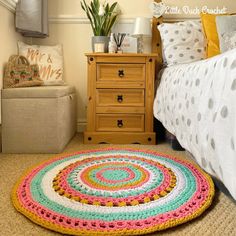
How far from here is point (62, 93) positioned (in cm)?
188

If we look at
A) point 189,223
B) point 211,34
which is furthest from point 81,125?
point 189,223

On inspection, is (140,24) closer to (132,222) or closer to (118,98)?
(118,98)

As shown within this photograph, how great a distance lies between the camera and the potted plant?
2295 millimetres

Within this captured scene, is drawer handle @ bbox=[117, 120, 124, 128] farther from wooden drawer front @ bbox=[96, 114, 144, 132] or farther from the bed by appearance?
the bed

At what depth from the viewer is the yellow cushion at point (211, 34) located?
1.95m

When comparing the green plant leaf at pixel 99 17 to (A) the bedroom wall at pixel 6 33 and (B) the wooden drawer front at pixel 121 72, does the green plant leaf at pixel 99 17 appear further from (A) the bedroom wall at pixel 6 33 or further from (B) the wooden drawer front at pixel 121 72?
(A) the bedroom wall at pixel 6 33

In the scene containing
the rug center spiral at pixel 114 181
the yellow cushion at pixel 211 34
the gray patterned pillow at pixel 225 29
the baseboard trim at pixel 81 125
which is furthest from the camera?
the baseboard trim at pixel 81 125

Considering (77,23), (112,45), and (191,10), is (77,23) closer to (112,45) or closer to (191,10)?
(112,45)

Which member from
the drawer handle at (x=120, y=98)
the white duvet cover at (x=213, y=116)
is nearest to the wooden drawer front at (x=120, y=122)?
the drawer handle at (x=120, y=98)

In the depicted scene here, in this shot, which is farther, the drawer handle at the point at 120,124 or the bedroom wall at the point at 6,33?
the drawer handle at the point at 120,124

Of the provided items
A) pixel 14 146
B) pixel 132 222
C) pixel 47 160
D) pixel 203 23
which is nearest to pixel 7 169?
pixel 47 160

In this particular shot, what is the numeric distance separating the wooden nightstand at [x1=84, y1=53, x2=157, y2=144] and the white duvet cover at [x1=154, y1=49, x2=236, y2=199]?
0.81 meters

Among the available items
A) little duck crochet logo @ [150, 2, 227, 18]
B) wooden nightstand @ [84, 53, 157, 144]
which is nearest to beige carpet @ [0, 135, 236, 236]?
wooden nightstand @ [84, 53, 157, 144]

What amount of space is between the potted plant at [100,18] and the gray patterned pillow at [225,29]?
2.85ft
